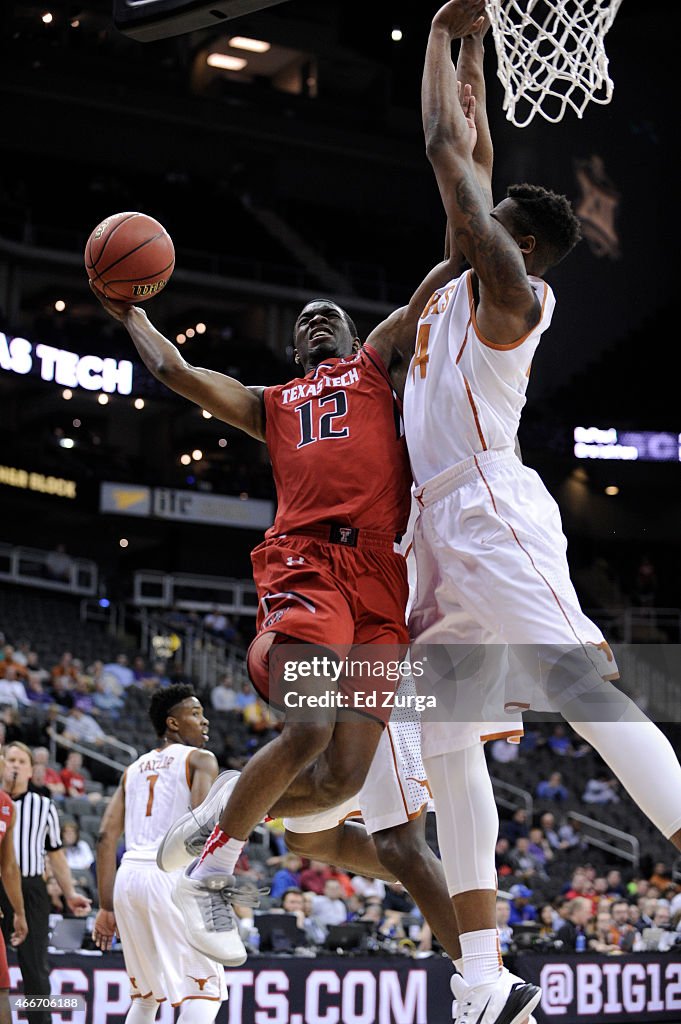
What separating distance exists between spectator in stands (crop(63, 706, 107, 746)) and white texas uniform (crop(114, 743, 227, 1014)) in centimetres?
805

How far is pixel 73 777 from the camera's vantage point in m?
13.3

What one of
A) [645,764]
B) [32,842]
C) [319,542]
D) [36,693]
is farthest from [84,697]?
[645,764]

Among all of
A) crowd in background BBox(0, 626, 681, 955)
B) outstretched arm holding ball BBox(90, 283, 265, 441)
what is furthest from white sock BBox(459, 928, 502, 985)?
crowd in background BBox(0, 626, 681, 955)

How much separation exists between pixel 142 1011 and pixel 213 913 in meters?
2.77

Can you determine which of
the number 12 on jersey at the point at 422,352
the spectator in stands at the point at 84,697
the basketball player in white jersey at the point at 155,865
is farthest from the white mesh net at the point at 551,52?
the spectator in stands at the point at 84,697

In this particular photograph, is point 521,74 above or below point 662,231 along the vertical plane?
below

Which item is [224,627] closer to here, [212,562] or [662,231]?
[212,562]

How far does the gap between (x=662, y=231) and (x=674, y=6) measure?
3775 millimetres

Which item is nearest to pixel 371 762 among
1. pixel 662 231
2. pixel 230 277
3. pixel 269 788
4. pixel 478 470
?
pixel 269 788

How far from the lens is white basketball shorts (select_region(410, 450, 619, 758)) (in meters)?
3.64

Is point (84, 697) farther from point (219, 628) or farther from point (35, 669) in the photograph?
point (219, 628)

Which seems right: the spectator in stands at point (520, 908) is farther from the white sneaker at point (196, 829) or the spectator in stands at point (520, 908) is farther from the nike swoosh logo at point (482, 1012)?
the nike swoosh logo at point (482, 1012)

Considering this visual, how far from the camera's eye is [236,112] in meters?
26.2

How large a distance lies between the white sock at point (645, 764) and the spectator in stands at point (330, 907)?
8.03 meters
